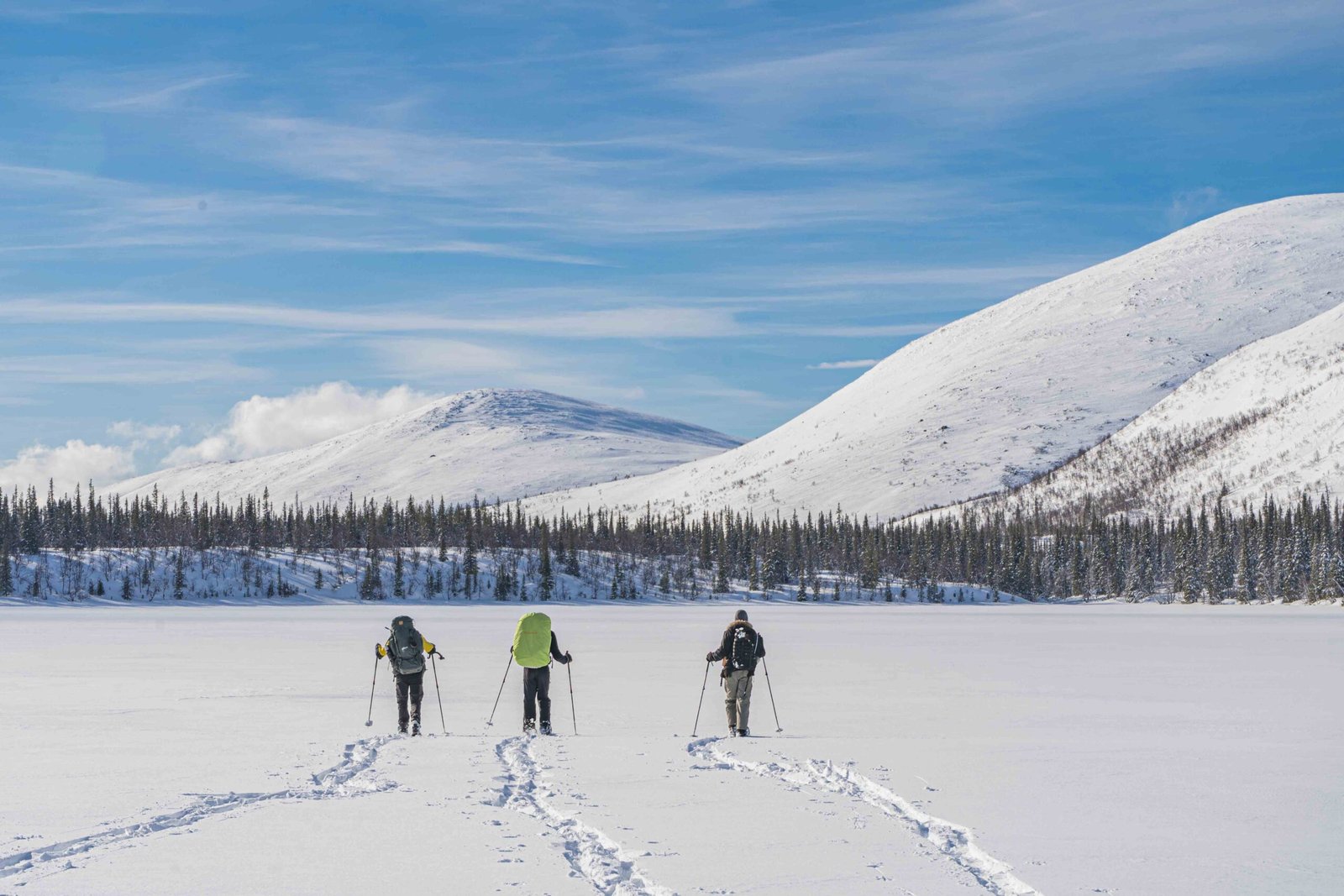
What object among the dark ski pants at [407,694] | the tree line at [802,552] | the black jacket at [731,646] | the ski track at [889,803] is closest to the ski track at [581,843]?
the ski track at [889,803]

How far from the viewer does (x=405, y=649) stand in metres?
24.2

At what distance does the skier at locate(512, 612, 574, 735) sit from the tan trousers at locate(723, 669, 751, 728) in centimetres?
317

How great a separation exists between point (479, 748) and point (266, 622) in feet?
223

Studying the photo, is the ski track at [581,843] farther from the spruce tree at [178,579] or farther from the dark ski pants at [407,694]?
the spruce tree at [178,579]

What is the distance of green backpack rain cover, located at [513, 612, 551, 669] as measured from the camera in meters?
24.4

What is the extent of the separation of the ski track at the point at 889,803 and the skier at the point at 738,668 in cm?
81

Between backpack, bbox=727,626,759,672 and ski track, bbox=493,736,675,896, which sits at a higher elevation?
backpack, bbox=727,626,759,672

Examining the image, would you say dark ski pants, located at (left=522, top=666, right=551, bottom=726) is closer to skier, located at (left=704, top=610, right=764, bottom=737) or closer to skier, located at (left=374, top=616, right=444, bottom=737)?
skier, located at (left=374, top=616, right=444, bottom=737)

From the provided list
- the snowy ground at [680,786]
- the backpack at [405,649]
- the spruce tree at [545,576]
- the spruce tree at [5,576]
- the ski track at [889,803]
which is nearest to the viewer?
the ski track at [889,803]

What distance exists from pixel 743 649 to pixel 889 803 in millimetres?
7977

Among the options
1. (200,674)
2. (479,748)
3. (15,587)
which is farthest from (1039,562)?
(479,748)

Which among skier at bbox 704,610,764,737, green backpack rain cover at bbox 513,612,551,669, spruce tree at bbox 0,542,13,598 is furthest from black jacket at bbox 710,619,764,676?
spruce tree at bbox 0,542,13,598

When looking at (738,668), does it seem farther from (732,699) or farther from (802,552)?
(802,552)

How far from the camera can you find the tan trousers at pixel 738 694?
23812 mm
